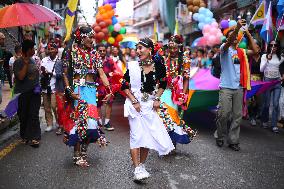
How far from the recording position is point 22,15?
249 inches

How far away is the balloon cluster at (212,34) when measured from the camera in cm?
1330

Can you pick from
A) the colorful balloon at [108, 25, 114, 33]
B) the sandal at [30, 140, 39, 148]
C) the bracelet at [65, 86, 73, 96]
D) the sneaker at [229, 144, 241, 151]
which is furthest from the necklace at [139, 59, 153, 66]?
the colorful balloon at [108, 25, 114, 33]

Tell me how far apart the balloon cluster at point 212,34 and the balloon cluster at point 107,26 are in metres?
3.15

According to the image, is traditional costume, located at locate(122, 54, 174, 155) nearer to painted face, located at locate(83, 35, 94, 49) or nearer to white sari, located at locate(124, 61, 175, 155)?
white sari, located at locate(124, 61, 175, 155)

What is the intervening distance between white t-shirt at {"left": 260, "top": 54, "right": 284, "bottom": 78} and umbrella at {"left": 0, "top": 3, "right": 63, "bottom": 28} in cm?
515

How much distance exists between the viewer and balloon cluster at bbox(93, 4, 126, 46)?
1346cm

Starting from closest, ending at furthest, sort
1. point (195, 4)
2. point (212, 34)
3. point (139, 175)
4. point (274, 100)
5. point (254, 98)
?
point (139, 175)
point (274, 100)
point (254, 98)
point (212, 34)
point (195, 4)

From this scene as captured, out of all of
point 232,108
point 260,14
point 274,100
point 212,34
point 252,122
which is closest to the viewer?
point 232,108

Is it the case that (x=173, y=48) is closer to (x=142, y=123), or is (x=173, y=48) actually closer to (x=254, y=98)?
(x=142, y=123)

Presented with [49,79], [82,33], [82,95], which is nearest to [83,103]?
[82,95]

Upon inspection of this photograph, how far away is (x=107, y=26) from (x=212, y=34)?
3.68 m

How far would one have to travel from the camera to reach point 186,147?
6.96 meters

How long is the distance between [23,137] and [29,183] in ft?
8.30

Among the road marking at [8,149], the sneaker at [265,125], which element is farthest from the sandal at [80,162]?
the sneaker at [265,125]
